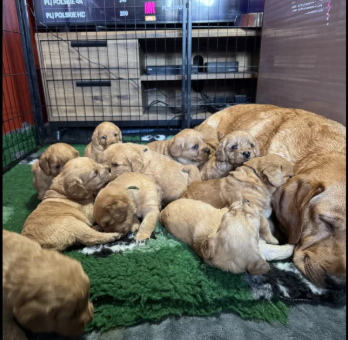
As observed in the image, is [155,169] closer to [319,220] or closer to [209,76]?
[319,220]

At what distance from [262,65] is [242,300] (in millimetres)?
3950

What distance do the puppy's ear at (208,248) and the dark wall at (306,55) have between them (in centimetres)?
156

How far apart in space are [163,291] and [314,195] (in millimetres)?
1060

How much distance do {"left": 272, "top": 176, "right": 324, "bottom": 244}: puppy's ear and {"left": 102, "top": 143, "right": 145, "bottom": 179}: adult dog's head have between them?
132cm

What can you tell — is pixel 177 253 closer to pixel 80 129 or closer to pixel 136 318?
pixel 136 318

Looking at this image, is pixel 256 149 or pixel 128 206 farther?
pixel 256 149

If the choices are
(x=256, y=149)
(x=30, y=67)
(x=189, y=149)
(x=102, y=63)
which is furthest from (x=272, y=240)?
(x=30, y=67)

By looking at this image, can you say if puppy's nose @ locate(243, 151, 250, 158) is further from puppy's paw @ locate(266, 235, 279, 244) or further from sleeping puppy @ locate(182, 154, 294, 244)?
puppy's paw @ locate(266, 235, 279, 244)

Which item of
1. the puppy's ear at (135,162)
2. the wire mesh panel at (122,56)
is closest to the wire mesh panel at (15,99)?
the wire mesh panel at (122,56)

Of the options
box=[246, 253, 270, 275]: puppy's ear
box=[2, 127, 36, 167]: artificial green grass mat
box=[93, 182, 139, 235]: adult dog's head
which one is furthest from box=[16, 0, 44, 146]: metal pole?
box=[246, 253, 270, 275]: puppy's ear

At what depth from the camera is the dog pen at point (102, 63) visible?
188 inches

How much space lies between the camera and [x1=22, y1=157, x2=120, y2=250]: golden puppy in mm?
2004

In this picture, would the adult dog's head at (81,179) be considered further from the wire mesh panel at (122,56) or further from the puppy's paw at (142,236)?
the wire mesh panel at (122,56)

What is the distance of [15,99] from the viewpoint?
488 centimetres
